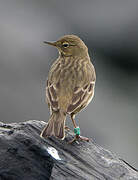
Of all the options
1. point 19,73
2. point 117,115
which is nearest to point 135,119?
point 117,115

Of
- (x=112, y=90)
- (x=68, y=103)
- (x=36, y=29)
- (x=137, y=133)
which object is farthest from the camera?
(x=36, y=29)

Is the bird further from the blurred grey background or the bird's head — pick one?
the blurred grey background

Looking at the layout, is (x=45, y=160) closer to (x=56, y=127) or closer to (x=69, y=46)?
(x=56, y=127)

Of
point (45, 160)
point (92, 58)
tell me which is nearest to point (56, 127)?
point (45, 160)

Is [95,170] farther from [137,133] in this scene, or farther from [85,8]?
[85,8]

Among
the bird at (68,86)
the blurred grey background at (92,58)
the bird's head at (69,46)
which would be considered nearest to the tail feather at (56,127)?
the bird at (68,86)

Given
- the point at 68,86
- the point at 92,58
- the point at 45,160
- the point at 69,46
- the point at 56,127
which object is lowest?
the point at 45,160

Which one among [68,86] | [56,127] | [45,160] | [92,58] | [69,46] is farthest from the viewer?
[92,58]
